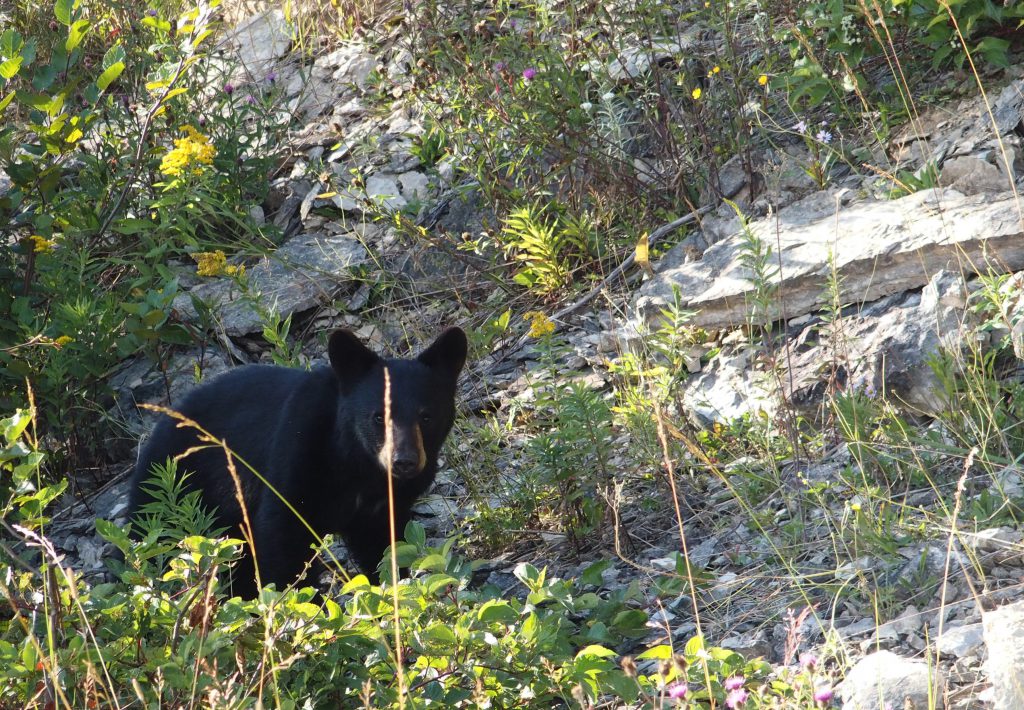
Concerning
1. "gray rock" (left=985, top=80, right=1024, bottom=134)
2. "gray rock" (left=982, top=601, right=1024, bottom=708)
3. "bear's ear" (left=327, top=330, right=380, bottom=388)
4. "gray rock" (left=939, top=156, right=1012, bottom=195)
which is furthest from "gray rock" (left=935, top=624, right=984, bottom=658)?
"gray rock" (left=985, top=80, right=1024, bottom=134)

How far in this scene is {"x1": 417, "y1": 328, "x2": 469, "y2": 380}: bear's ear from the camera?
4641 mm

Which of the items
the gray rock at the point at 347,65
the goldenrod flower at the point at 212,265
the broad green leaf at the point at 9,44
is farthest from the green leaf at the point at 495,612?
the gray rock at the point at 347,65

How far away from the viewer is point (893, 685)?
2.64 metres

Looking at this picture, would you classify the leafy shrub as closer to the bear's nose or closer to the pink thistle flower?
the bear's nose

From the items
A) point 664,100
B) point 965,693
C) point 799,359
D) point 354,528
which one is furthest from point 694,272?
point 965,693

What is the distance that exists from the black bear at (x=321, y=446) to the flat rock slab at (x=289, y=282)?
1372mm

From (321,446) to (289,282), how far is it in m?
2.17

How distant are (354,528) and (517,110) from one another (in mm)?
2430

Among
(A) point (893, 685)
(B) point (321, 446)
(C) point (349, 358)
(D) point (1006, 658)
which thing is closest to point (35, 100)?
(C) point (349, 358)

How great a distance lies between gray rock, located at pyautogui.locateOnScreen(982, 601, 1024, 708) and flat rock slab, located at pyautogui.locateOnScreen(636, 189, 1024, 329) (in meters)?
1.97

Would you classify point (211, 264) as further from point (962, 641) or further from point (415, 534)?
point (962, 641)

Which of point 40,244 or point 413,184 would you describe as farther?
point 413,184

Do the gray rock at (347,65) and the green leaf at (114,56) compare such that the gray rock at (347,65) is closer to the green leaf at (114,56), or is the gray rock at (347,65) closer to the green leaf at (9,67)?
the green leaf at (114,56)

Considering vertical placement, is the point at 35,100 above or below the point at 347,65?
above
